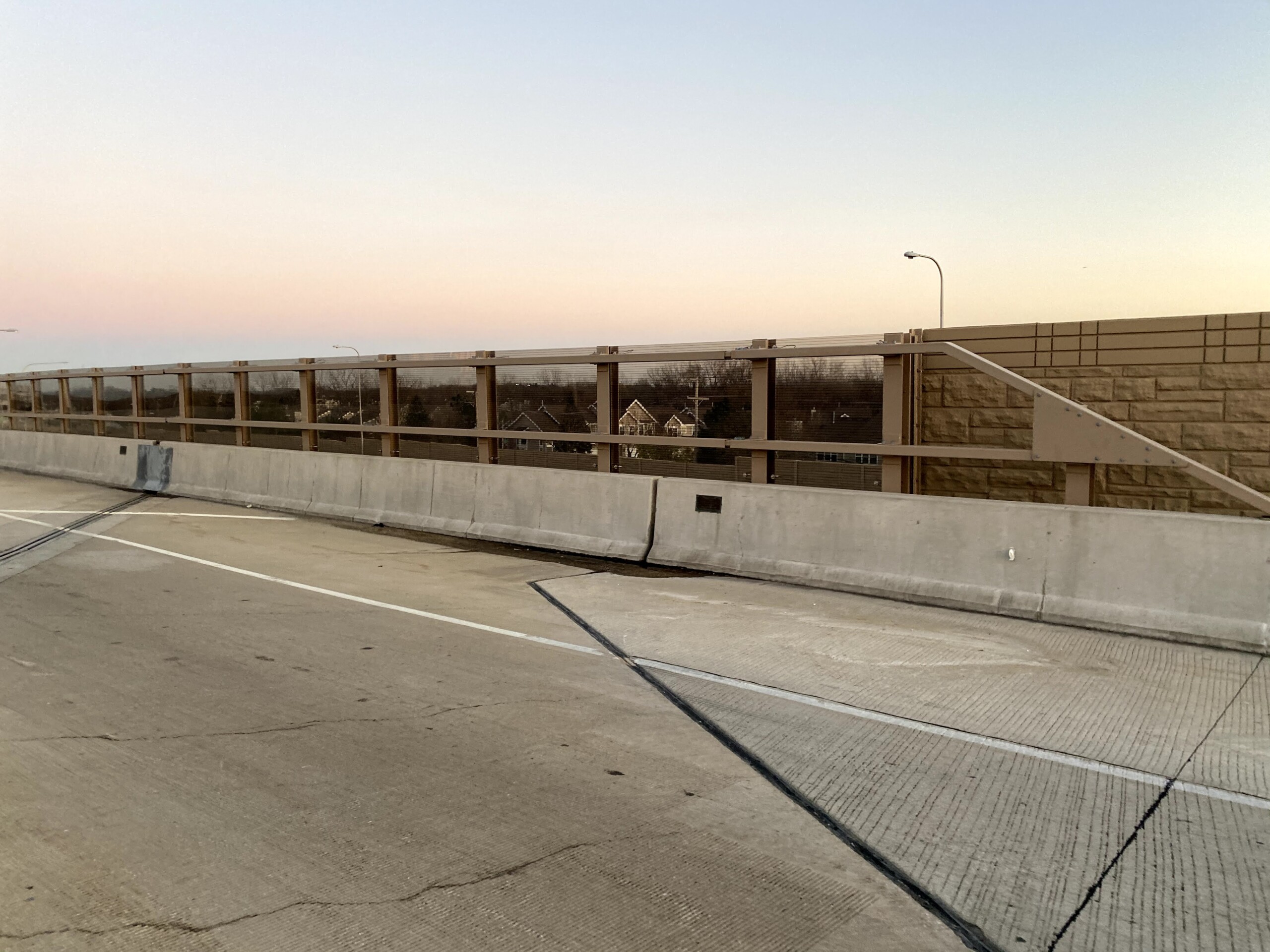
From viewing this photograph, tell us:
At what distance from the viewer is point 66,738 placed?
18.9ft

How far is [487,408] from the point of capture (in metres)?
14.4

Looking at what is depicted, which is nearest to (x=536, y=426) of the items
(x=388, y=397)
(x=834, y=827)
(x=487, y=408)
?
(x=487, y=408)

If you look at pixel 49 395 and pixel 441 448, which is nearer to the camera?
pixel 441 448

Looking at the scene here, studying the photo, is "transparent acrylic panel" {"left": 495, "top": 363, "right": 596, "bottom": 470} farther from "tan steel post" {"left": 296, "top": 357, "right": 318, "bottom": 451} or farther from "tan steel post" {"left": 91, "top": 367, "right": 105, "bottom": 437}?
"tan steel post" {"left": 91, "top": 367, "right": 105, "bottom": 437}

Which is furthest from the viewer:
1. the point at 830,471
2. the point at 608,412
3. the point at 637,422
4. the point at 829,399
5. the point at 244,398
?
the point at 244,398

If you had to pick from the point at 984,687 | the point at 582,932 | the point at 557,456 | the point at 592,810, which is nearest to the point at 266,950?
the point at 582,932

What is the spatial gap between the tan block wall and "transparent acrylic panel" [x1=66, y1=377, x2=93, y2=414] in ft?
66.1

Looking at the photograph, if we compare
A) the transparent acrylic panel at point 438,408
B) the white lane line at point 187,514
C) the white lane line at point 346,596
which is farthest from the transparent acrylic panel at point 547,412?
the white lane line at point 187,514

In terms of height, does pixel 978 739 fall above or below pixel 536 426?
below

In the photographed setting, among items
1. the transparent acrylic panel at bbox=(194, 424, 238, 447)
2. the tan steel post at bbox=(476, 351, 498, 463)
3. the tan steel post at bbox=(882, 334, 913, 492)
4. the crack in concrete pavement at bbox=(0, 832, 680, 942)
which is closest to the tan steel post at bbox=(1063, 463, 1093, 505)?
the tan steel post at bbox=(882, 334, 913, 492)

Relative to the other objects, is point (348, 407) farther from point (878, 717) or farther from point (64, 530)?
point (878, 717)

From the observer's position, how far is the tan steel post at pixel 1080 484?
9.01 m

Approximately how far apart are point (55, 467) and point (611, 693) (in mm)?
21836

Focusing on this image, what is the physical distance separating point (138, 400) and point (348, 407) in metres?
8.16
